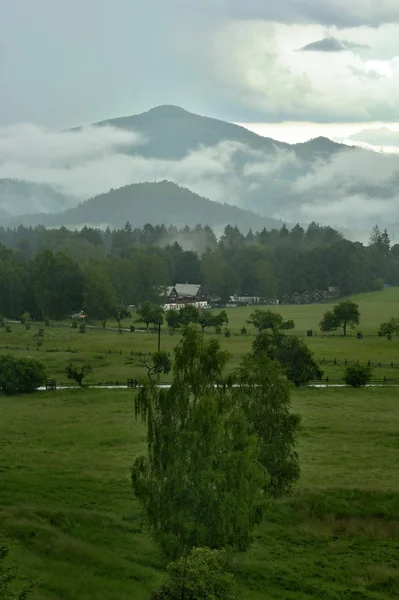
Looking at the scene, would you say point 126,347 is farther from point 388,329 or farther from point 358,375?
point 388,329

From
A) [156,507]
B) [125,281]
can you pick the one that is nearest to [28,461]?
[156,507]

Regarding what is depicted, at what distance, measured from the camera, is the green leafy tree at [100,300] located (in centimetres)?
15350

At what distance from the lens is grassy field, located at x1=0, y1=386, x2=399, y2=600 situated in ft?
111

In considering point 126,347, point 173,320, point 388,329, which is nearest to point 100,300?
point 173,320

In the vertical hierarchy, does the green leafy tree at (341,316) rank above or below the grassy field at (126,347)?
above

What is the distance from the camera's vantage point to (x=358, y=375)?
80.8 m

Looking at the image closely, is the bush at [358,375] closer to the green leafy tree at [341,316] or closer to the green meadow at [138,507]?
the green meadow at [138,507]

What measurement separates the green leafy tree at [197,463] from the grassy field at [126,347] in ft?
167

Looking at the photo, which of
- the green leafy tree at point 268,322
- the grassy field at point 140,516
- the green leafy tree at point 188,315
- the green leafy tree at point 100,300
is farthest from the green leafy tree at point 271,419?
the green leafy tree at point 100,300

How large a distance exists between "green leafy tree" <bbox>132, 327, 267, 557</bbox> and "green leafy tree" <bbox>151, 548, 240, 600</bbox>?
284 centimetres

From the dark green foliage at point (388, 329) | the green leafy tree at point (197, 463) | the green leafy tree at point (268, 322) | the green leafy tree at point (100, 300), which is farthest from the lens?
the green leafy tree at point (100, 300)

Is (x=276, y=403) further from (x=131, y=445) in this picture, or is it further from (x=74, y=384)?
(x=74, y=384)

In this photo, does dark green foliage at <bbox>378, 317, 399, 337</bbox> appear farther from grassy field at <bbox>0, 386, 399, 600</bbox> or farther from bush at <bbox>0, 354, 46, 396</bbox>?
bush at <bbox>0, 354, 46, 396</bbox>

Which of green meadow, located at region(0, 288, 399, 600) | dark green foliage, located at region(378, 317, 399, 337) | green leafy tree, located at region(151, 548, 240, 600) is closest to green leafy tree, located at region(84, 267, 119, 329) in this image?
dark green foliage, located at region(378, 317, 399, 337)
